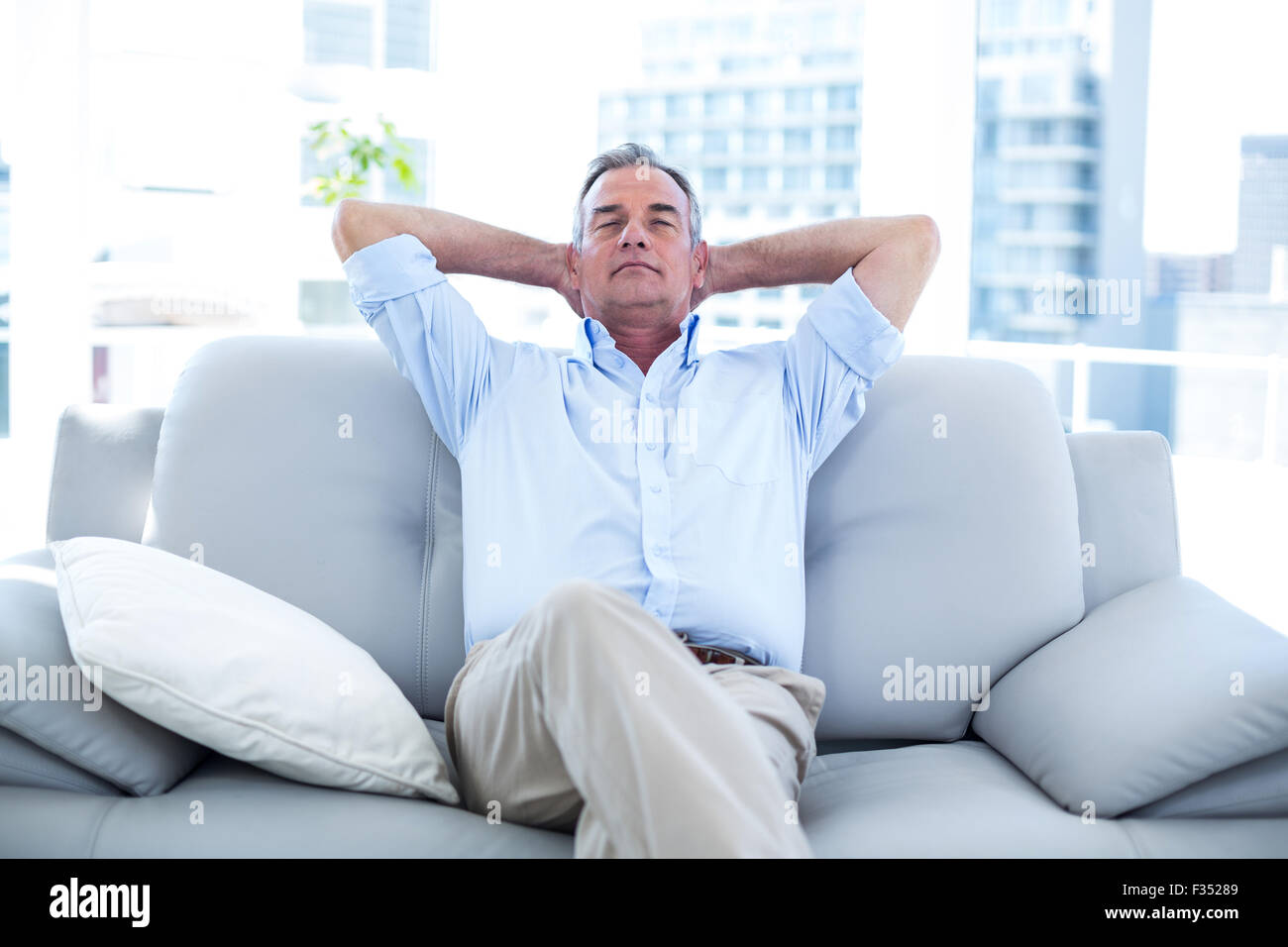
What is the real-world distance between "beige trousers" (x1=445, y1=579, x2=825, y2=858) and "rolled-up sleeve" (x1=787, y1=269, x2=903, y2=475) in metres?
0.55

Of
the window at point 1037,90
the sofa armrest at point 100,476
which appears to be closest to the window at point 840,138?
the sofa armrest at point 100,476

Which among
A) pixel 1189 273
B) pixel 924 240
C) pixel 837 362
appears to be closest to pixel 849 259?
pixel 924 240

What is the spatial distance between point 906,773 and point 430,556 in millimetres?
719

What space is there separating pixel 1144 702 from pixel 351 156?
301cm

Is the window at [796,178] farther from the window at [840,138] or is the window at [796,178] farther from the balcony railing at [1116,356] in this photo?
the balcony railing at [1116,356]

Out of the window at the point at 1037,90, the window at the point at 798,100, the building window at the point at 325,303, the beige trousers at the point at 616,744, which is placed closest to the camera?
the beige trousers at the point at 616,744

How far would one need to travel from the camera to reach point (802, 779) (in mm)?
1375

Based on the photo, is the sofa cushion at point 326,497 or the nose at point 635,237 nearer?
the sofa cushion at point 326,497

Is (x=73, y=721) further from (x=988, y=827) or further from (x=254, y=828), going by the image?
(x=988, y=827)

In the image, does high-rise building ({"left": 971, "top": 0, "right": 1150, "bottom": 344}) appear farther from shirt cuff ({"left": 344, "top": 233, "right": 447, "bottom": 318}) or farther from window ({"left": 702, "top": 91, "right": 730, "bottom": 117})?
shirt cuff ({"left": 344, "top": 233, "right": 447, "bottom": 318})

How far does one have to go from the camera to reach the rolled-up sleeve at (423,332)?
161cm

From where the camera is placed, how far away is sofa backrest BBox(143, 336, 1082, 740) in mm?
1543

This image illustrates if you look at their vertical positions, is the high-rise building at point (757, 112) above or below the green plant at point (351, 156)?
above

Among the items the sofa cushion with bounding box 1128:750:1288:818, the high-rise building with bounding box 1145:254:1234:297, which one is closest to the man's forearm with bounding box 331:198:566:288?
the sofa cushion with bounding box 1128:750:1288:818
